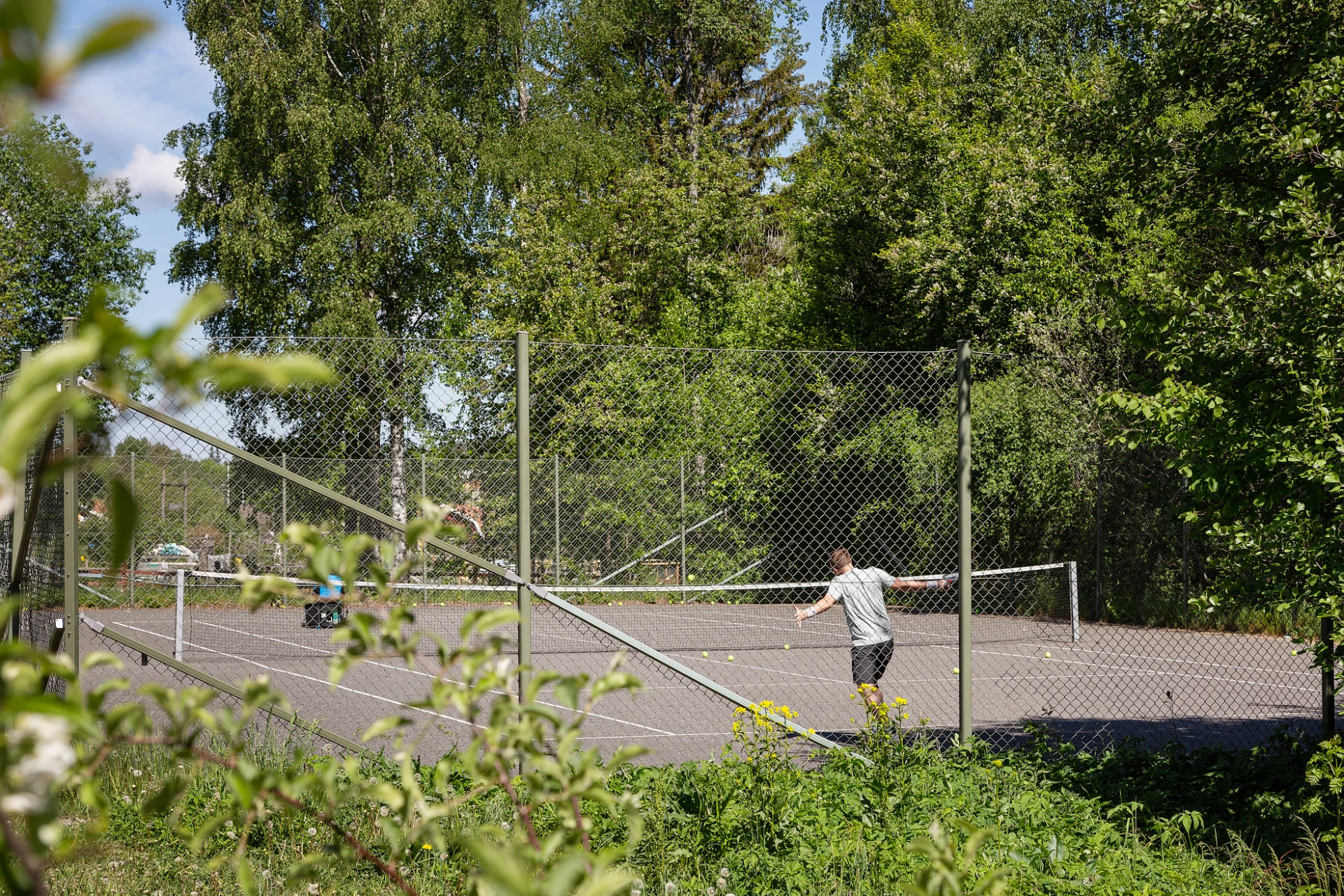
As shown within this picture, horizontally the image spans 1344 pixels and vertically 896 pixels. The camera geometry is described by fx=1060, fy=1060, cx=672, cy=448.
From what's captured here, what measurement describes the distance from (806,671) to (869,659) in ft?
12.5

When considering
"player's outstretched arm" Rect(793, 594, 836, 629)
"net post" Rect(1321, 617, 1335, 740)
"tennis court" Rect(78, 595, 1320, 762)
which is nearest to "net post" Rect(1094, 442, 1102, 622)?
"tennis court" Rect(78, 595, 1320, 762)

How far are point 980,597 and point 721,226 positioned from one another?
630 inches

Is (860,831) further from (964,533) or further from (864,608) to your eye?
(864,608)

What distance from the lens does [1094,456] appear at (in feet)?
34.4

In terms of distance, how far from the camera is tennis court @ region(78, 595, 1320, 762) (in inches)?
331

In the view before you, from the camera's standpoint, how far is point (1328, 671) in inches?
192

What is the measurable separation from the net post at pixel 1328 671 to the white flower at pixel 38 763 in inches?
183

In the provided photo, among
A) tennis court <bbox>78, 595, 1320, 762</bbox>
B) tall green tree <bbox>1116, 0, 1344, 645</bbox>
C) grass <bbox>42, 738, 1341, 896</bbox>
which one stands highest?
tall green tree <bbox>1116, 0, 1344, 645</bbox>

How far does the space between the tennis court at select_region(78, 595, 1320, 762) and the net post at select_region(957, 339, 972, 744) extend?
4.84 ft

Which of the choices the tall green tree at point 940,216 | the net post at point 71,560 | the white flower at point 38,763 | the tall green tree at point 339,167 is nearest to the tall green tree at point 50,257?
the tall green tree at point 339,167

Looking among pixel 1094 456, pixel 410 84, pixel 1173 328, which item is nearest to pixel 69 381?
pixel 1173 328

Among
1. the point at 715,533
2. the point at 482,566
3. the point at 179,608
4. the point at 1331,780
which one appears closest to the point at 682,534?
the point at 715,533

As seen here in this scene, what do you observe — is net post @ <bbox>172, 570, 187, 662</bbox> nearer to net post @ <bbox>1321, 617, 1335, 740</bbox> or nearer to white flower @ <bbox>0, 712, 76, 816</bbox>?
net post @ <bbox>1321, 617, 1335, 740</bbox>

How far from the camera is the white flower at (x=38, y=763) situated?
2.26 ft
